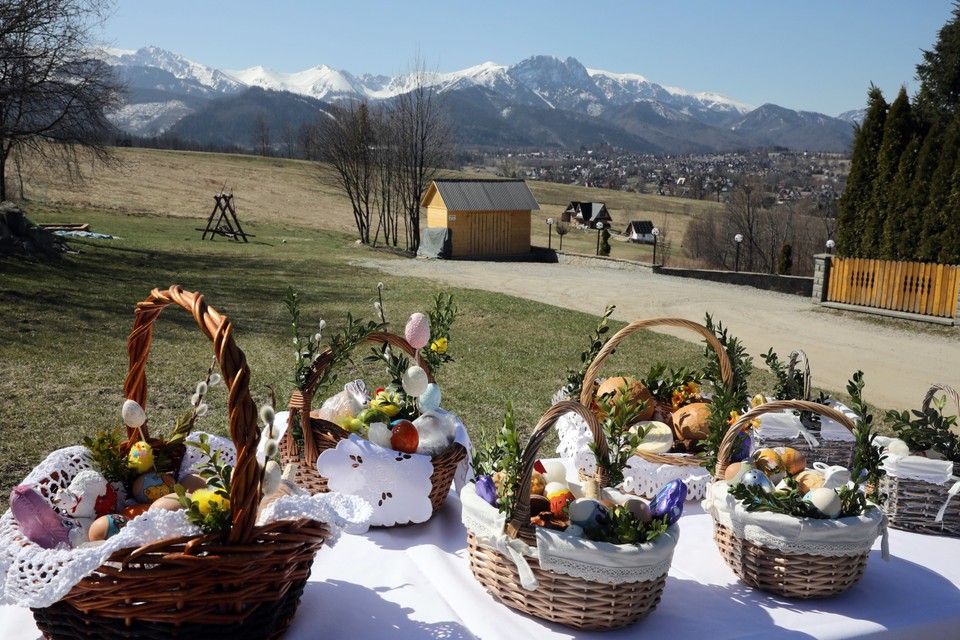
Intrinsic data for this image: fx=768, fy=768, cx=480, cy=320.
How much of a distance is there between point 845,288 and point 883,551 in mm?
16897

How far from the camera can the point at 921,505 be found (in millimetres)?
2871

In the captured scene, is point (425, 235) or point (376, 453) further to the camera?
point (425, 235)

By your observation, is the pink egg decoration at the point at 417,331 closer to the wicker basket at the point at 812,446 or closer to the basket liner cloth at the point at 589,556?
the basket liner cloth at the point at 589,556

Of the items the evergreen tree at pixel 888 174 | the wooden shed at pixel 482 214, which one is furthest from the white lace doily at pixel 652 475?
the wooden shed at pixel 482 214

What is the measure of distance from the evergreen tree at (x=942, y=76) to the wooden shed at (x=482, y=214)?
13484 millimetres

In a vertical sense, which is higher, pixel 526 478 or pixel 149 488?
pixel 526 478

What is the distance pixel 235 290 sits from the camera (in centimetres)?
1508

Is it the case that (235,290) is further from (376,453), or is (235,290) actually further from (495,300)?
(376,453)

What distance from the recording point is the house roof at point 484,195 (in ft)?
97.8

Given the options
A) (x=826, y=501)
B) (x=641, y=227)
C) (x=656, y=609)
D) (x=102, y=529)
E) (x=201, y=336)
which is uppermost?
(x=641, y=227)

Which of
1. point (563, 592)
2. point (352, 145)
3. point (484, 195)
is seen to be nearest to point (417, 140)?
point (352, 145)

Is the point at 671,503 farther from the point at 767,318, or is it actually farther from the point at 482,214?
the point at 482,214

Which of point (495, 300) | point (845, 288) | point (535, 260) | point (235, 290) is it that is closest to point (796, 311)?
point (845, 288)

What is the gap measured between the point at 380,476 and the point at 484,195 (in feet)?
92.9
